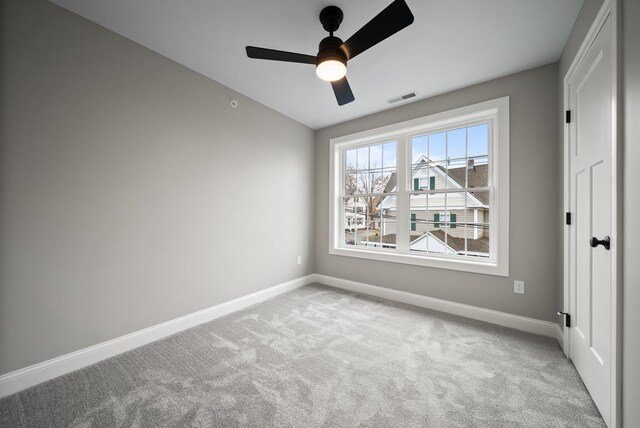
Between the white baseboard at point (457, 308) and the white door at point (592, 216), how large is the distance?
46 cm

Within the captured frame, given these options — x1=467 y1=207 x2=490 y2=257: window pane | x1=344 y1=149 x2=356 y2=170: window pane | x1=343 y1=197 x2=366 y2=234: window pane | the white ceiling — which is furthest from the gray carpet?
the white ceiling

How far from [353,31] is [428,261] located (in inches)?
100

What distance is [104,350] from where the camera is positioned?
1913mm

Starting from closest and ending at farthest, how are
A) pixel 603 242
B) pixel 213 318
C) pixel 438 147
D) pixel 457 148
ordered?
pixel 603 242, pixel 213 318, pixel 457 148, pixel 438 147

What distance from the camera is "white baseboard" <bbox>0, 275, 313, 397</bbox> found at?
5.14 feet

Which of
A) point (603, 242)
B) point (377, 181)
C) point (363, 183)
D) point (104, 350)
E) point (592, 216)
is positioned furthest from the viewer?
point (363, 183)

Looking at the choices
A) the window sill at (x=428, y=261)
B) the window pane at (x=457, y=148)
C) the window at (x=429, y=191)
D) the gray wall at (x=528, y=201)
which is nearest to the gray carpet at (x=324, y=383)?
the gray wall at (x=528, y=201)

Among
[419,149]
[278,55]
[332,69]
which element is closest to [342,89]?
[332,69]

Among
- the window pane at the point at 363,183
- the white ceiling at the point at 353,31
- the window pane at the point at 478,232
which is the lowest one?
the window pane at the point at 478,232

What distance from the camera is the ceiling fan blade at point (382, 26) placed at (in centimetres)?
131

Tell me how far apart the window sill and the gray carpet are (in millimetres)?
589

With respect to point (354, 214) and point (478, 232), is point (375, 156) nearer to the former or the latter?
point (354, 214)

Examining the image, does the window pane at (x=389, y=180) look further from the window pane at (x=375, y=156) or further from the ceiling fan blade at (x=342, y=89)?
the ceiling fan blade at (x=342, y=89)

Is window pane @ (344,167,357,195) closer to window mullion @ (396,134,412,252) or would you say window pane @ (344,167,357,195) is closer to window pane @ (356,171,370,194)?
window pane @ (356,171,370,194)
